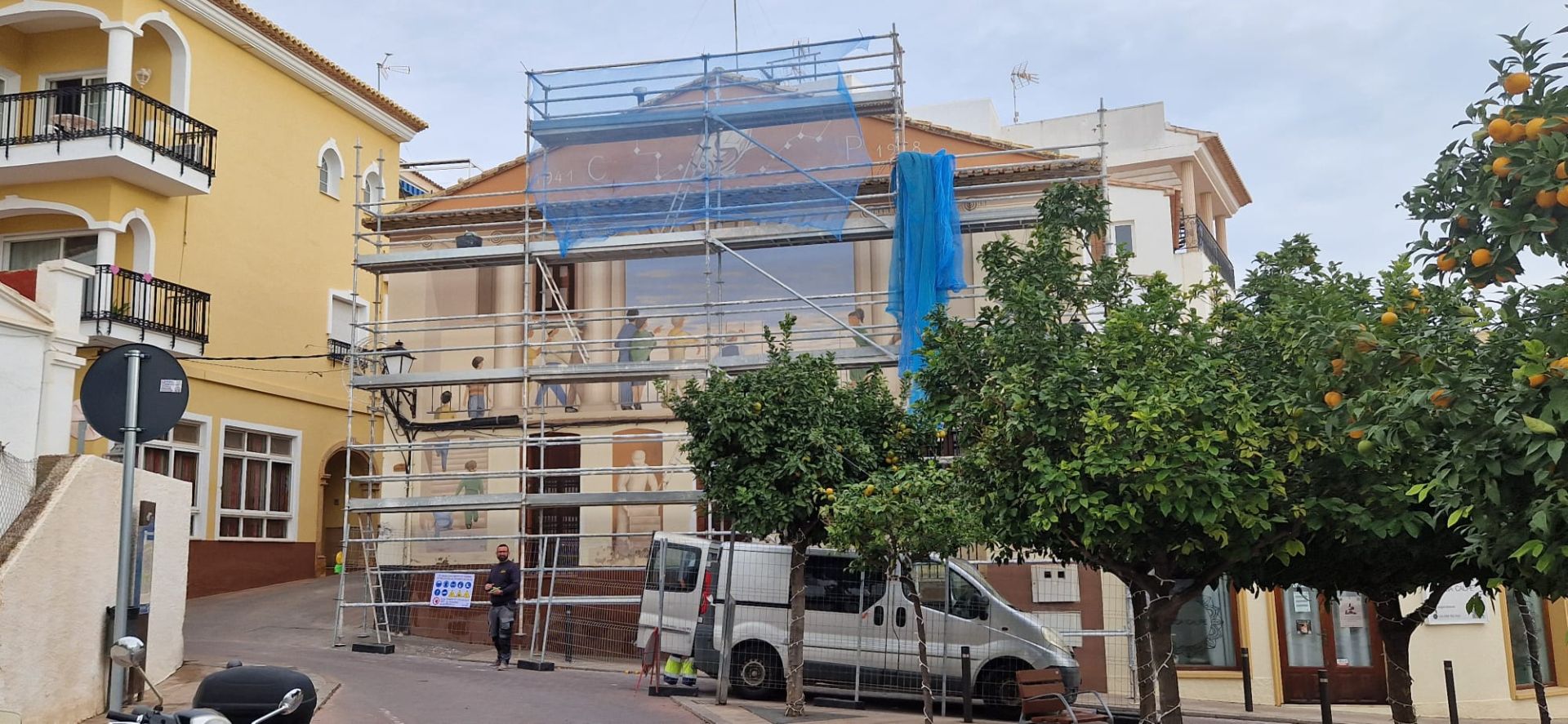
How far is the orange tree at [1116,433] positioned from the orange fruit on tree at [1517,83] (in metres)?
3.88

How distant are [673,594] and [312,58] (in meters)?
16.1

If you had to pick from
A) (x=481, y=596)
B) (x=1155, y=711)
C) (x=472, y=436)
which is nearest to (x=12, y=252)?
(x=472, y=436)

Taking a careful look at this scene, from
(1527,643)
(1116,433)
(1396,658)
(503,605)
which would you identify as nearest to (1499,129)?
(1116,433)

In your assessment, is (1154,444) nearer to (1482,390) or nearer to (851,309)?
(1482,390)

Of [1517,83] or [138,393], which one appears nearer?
[1517,83]

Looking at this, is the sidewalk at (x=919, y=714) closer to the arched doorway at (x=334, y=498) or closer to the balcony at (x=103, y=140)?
the balcony at (x=103, y=140)

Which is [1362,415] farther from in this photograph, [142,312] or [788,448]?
[142,312]

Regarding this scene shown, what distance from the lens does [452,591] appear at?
1884cm

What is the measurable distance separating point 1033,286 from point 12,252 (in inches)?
750

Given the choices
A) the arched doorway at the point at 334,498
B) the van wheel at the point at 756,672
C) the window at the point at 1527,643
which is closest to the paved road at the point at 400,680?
the van wheel at the point at 756,672

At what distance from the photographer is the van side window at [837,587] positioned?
15.5 meters

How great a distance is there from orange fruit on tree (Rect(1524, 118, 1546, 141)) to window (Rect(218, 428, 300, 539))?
22213 millimetres

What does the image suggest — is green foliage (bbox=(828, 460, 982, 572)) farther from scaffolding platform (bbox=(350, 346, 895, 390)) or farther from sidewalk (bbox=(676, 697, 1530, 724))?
scaffolding platform (bbox=(350, 346, 895, 390))

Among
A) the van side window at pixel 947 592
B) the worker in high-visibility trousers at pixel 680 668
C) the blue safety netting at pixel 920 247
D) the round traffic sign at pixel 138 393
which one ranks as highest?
the blue safety netting at pixel 920 247
